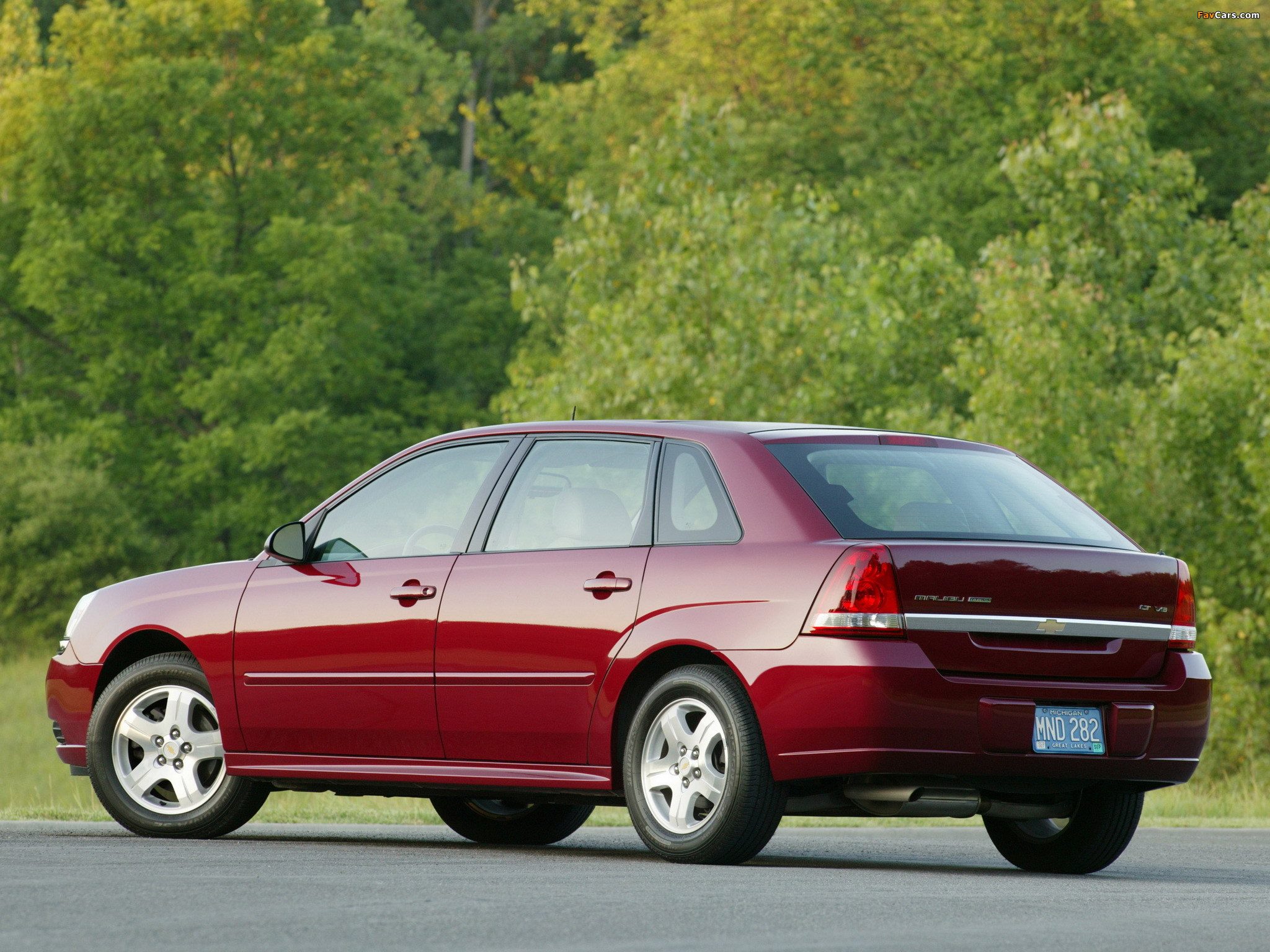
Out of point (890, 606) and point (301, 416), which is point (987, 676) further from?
point (301, 416)

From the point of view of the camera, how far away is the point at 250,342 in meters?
48.6

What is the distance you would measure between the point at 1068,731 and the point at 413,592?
2.71m

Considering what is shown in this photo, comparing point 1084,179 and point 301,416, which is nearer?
point 1084,179

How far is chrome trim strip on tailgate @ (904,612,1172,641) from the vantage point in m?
7.86

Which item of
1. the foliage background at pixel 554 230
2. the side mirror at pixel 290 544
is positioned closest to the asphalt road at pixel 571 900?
the side mirror at pixel 290 544

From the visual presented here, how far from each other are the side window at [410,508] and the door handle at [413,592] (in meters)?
0.19

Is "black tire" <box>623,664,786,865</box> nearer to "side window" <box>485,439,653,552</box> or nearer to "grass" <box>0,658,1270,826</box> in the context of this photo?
"side window" <box>485,439,653,552</box>

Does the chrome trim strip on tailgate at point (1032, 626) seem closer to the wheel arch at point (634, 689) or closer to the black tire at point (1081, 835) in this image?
the black tire at point (1081, 835)

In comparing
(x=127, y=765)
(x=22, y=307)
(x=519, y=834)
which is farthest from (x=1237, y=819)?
(x=22, y=307)

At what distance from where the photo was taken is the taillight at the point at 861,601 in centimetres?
779

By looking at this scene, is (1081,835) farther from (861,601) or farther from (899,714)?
(861,601)

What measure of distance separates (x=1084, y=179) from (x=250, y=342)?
22471 mm

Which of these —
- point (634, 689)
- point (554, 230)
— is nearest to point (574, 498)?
point (634, 689)

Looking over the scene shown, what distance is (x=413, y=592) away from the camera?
29.8 ft
